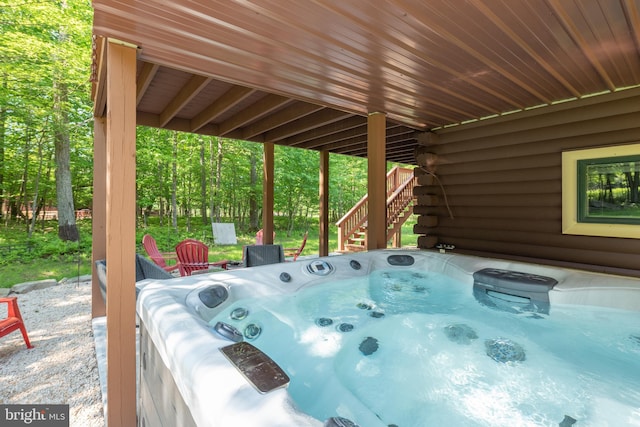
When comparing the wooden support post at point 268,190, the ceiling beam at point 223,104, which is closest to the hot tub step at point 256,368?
the ceiling beam at point 223,104

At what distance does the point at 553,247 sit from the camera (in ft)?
12.2

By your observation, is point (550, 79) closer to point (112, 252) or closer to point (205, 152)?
point (112, 252)

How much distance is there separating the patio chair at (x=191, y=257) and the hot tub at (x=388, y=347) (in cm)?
168

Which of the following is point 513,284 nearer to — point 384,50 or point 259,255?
point 384,50

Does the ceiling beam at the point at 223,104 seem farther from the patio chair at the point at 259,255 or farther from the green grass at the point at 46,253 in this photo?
the green grass at the point at 46,253

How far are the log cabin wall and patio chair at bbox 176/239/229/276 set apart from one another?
340cm

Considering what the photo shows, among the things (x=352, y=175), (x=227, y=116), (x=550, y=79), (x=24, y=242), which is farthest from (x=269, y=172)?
(x=352, y=175)

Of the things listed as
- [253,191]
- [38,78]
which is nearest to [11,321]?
[38,78]

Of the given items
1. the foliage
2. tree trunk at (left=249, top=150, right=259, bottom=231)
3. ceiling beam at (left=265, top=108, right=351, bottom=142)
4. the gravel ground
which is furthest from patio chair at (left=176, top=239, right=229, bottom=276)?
tree trunk at (left=249, top=150, right=259, bottom=231)

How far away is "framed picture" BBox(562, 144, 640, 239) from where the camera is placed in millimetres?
3143

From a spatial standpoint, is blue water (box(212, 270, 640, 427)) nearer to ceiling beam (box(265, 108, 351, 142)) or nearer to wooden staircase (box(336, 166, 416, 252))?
ceiling beam (box(265, 108, 351, 142))

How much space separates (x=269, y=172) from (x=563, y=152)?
4.47m

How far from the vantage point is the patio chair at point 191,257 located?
4.06 m

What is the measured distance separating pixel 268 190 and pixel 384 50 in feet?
Result: 12.8
